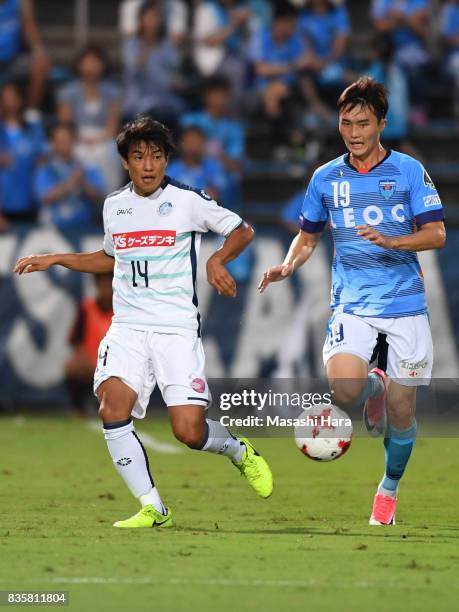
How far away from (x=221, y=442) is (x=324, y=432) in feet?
2.22

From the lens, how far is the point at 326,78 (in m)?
18.4

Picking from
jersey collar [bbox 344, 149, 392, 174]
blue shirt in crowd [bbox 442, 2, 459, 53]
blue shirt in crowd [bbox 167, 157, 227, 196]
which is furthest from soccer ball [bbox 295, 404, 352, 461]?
blue shirt in crowd [bbox 442, 2, 459, 53]

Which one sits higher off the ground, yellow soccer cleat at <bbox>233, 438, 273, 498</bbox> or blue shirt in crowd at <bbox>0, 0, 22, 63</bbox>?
blue shirt in crowd at <bbox>0, 0, 22, 63</bbox>

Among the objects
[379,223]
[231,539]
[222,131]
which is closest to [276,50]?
[222,131]

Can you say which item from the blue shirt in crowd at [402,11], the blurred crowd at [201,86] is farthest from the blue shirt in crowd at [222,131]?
the blue shirt in crowd at [402,11]

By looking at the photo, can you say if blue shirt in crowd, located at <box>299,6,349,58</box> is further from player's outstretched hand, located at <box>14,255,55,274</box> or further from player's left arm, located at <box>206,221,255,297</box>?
player's outstretched hand, located at <box>14,255,55,274</box>

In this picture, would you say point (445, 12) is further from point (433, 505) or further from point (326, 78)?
point (433, 505)

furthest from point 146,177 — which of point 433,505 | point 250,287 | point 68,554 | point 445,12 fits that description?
point 445,12

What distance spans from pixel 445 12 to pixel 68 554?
1406cm

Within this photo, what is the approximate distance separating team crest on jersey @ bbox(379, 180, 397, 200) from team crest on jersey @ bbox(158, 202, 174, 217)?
1.22 meters

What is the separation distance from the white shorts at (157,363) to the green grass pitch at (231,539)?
78cm

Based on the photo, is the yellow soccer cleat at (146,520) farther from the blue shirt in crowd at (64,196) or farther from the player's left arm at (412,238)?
the blue shirt in crowd at (64,196)

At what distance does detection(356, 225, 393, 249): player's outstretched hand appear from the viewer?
7746 millimetres

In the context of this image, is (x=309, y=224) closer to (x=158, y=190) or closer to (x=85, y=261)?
(x=158, y=190)
